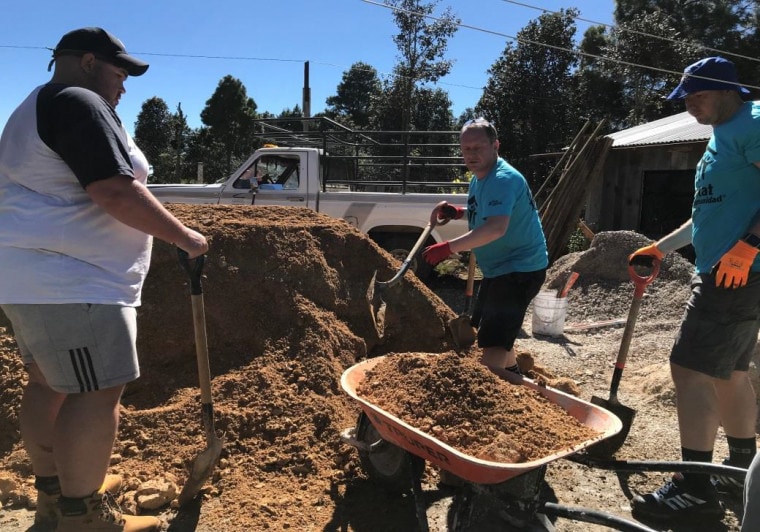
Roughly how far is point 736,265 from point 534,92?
20807 mm

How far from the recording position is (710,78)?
2502mm

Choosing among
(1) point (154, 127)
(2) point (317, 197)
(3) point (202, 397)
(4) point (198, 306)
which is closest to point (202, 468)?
(3) point (202, 397)

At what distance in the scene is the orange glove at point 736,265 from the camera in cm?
231

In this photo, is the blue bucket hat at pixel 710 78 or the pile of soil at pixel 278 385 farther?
the pile of soil at pixel 278 385

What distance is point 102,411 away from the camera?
1.95 metres

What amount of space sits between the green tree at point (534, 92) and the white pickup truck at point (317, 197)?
14.1 m

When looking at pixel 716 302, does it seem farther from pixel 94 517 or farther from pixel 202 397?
pixel 94 517

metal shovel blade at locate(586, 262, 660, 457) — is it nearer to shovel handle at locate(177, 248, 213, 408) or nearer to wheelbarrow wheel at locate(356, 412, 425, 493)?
wheelbarrow wheel at locate(356, 412, 425, 493)

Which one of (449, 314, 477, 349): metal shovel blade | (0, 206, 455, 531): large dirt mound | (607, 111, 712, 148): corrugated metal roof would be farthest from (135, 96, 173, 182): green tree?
(449, 314, 477, 349): metal shovel blade

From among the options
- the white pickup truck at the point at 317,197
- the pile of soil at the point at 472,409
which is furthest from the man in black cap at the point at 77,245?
the white pickup truck at the point at 317,197

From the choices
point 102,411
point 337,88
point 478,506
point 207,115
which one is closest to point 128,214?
point 102,411

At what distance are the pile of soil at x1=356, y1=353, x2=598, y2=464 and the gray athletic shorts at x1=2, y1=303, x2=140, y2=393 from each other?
1.09m

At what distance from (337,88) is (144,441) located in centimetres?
5127

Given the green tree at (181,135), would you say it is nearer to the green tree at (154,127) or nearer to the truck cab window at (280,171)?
the green tree at (154,127)
